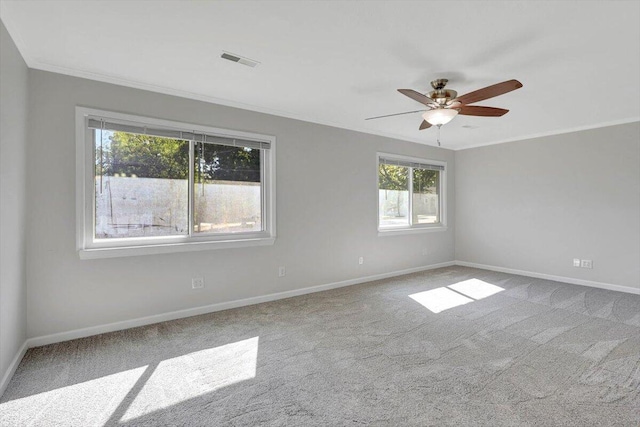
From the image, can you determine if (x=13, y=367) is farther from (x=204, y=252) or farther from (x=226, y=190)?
(x=226, y=190)

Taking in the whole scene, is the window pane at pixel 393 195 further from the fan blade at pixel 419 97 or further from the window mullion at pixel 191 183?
the window mullion at pixel 191 183

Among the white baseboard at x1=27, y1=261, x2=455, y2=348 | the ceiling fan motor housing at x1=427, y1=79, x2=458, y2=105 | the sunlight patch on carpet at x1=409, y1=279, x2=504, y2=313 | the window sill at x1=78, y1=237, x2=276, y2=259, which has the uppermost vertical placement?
the ceiling fan motor housing at x1=427, y1=79, x2=458, y2=105

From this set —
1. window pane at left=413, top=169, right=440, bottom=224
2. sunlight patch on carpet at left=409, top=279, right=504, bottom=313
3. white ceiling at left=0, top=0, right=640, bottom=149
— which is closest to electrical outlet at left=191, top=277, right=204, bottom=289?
white ceiling at left=0, top=0, right=640, bottom=149

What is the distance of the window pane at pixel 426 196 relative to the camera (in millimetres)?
6023

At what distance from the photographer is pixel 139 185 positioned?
10.8 feet

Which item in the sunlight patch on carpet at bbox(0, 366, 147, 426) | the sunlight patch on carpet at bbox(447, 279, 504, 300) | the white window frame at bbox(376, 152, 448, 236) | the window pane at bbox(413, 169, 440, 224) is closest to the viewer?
the sunlight patch on carpet at bbox(0, 366, 147, 426)

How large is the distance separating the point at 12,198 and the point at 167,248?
4.27 feet

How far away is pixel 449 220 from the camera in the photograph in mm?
6465

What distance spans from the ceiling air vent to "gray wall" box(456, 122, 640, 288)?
493cm

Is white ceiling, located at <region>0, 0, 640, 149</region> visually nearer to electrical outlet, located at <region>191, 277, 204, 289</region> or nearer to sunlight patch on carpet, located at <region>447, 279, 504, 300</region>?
electrical outlet, located at <region>191, 277, 204, 289</region>

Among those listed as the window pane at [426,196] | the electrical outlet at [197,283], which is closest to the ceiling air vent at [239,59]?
the electrical outlet at [197,283]

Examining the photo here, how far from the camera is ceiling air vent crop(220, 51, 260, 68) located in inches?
103

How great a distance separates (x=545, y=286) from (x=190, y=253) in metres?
5.01

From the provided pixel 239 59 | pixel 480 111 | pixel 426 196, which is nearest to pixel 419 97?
pixel 480 111
